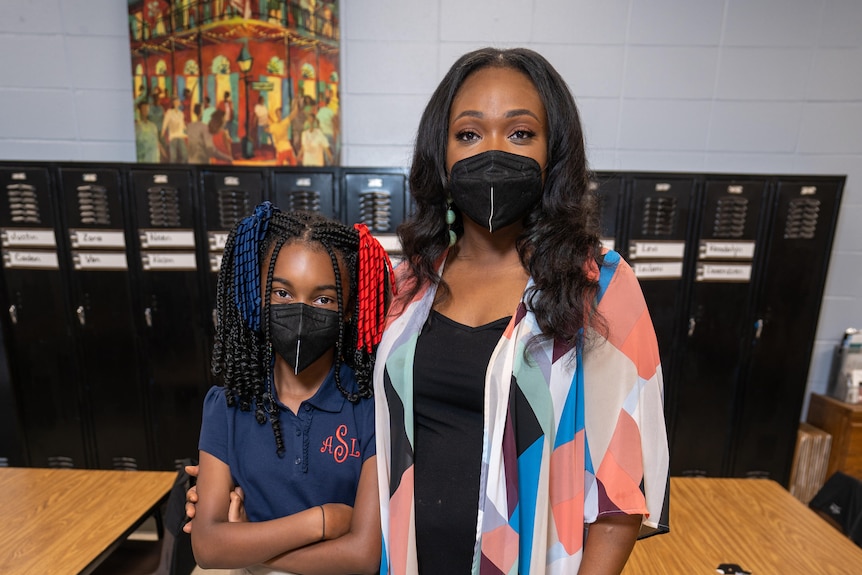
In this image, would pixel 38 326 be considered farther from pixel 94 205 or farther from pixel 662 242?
pixel 662 242

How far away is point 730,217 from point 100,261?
380cm

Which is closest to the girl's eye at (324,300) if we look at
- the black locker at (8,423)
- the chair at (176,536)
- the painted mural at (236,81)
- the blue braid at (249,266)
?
the blue braid at (249,266)

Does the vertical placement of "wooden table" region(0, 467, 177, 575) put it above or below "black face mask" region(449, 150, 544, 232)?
below

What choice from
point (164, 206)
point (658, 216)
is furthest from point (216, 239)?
point (658, 216)

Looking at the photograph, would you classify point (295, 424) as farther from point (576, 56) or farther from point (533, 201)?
point (576, 56)

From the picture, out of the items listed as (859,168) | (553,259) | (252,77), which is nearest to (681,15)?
(859,168)

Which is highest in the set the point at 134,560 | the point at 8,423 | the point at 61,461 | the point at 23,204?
the point at 23,204

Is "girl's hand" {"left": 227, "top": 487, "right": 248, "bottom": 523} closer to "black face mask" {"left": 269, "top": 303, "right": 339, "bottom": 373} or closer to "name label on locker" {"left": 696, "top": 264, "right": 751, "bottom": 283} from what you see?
"black face mask" {"left": 269, "top": 303, "right": 339, "bottom": 373}

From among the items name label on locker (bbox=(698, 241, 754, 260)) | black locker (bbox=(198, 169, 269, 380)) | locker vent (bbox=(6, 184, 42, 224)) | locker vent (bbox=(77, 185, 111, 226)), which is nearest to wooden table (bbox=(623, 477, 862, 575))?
name label on locker (bbox=(698, 241, 754, 260))

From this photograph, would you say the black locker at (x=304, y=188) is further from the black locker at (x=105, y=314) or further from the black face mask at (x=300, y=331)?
the black face mask at (x=300, y=331)

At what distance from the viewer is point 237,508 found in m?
1.01

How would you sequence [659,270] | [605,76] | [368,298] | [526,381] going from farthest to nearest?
[605,76], [659,270], [368,298], [526,381]

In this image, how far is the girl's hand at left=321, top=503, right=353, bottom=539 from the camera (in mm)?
968

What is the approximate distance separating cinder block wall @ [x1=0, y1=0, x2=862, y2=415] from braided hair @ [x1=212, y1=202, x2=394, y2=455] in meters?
2.13
